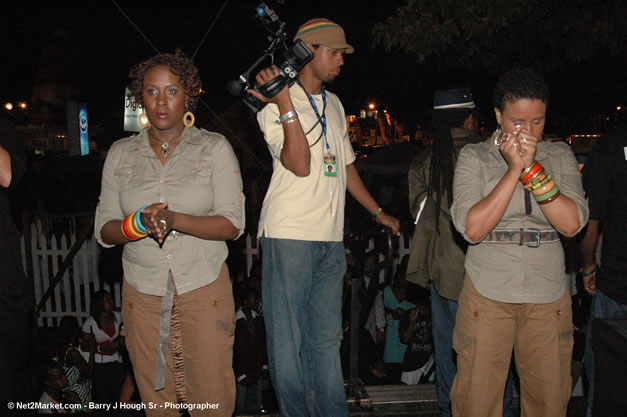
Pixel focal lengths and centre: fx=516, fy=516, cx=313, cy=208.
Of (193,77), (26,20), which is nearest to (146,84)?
(193,77)

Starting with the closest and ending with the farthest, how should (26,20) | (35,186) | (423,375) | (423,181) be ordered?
(423,181) < (423,375) < (26,20) < (35,186)

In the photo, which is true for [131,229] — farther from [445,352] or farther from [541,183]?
[445,352]

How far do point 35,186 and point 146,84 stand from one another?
11552 millimetres

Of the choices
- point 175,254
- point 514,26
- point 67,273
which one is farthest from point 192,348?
point 514,26

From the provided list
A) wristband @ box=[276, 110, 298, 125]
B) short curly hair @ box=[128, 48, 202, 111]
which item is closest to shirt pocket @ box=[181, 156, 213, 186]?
short curly hair @ box=[128, 48, 202, 111]

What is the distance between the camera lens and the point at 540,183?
221cm

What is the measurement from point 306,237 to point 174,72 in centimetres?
109

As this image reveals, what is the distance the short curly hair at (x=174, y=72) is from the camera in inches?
105

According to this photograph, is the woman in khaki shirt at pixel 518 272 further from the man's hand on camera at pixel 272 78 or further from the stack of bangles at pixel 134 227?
the stack of bangles at pixel 134 227

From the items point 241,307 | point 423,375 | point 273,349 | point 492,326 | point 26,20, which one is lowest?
point 423,375

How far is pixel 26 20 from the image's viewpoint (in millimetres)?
8938

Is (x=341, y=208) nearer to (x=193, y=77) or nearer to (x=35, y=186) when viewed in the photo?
(x=193, y=77)

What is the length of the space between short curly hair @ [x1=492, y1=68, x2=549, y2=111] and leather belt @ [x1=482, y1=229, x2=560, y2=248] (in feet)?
1.90

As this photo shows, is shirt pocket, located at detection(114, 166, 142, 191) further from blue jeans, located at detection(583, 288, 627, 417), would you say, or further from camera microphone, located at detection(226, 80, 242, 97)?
blue jeans, located at detection(583, 288, 627, 417)
